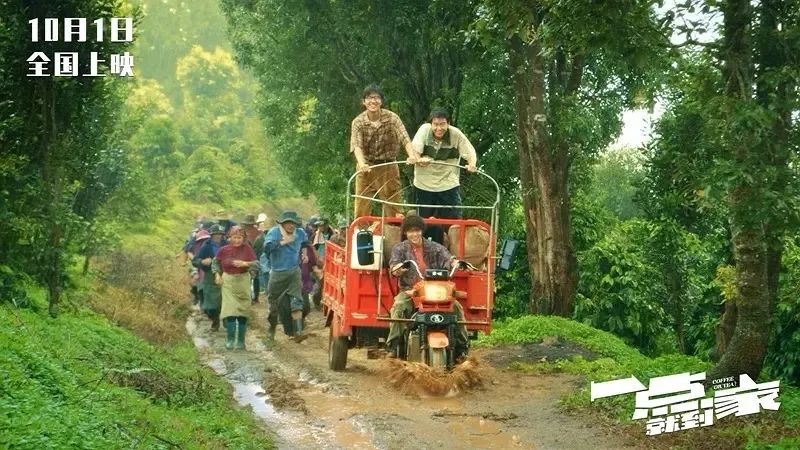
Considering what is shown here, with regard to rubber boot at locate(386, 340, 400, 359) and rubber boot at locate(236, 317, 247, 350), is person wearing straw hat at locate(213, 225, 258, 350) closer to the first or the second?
rubber boot at locate(236, 317, 247, 350)

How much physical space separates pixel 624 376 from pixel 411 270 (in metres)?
2.53

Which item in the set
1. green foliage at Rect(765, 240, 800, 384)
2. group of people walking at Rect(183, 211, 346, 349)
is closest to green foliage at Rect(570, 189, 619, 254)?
group of people walking at Rect(183, 211, 346, 349)

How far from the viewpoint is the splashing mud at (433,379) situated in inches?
418

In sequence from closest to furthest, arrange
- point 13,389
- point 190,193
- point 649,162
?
point 13,389 < point 649,162 < point 190,193

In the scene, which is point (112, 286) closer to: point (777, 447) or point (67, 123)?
point (67, 123)

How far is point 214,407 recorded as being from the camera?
9.45 meters

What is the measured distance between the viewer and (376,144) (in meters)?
13.2

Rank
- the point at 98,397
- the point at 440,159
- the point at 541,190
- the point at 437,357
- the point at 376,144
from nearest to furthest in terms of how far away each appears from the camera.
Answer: the point at 98,397 → the point at 437,357 → the point at 440,159 → the point at 376,144 → the point at 541,190

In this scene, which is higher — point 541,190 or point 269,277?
point 541,190

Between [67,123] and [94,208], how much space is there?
306 inches

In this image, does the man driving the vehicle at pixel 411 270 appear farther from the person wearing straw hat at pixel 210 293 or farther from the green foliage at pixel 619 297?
the green foliage at pixel 619 297

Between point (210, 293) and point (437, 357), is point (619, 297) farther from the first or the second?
point (437, 357)

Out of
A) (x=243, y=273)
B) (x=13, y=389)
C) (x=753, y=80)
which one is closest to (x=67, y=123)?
(x=243, y=273)

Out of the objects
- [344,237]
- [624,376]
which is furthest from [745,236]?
[344,237]
